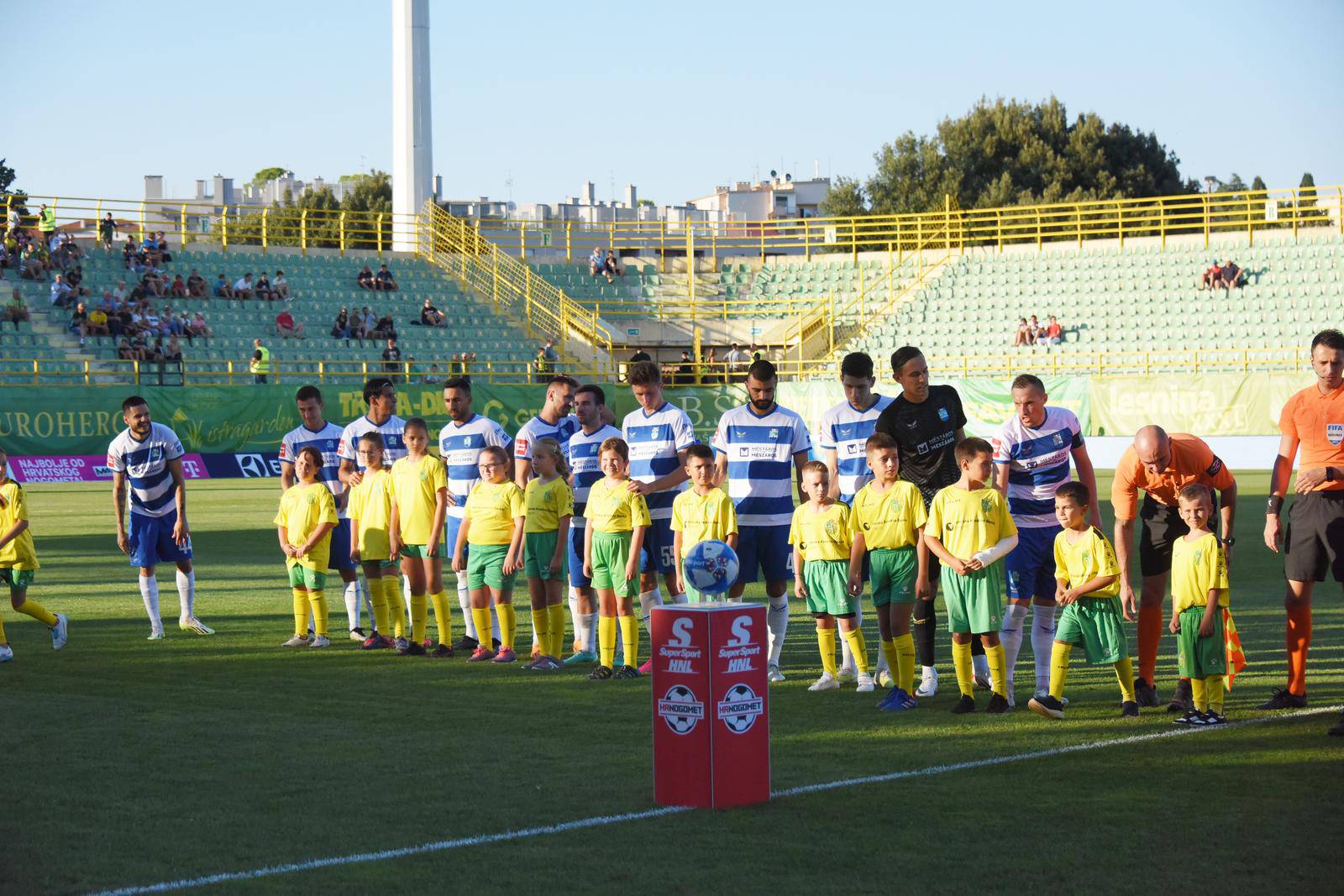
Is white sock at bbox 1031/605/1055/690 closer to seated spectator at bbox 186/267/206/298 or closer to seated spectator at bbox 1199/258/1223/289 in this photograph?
seated spectator at bbox 1199/258/1223/289

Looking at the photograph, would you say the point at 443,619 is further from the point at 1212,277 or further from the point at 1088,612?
the point at 1212,277

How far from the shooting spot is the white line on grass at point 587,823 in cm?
589

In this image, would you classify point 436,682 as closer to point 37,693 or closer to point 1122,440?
point 37,693

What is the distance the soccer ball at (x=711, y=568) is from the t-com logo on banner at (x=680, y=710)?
50cm

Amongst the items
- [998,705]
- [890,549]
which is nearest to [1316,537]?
[998,705]

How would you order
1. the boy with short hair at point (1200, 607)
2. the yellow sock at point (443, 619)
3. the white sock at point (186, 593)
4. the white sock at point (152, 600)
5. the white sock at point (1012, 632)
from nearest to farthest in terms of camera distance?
the boy with short hair at point (1200, 607) → the white sock at point (1012, 632) → the yellow sock at point (443, 619) → the white sock at point (152, 600) → the white sock at point (186, 593)

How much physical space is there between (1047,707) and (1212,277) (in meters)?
35.5

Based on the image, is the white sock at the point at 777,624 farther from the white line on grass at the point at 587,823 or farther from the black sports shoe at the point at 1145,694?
the white line on grass at the point at 587,823

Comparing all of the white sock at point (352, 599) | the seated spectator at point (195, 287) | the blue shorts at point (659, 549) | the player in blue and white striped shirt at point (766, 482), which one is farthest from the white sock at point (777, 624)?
the seated spectator at point (195, 287)

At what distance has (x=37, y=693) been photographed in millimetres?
10266

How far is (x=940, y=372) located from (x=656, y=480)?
31058mm

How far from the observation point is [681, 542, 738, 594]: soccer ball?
7.08m

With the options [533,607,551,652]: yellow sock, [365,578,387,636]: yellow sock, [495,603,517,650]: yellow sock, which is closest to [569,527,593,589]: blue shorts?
[533,607,551,652]: yellow sock

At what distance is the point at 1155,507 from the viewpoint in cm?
953
